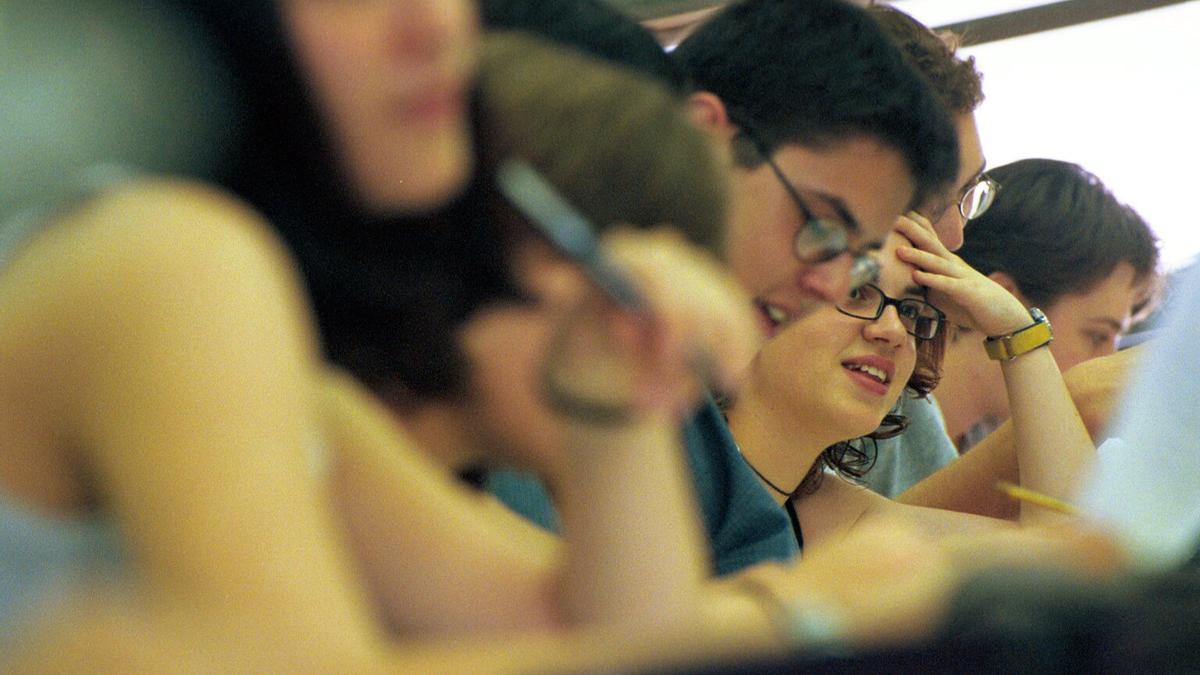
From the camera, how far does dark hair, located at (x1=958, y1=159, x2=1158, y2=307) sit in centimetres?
96

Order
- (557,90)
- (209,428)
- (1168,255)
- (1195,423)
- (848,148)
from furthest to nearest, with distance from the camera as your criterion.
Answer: (1168,255) < (848,148) < (1195,423) < (557,90) < (209,428)

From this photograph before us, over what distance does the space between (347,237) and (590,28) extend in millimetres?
158

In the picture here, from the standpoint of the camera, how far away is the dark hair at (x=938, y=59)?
31.4 inches

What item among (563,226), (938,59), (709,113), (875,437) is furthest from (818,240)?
(875,437)

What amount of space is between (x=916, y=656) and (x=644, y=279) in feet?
0.44

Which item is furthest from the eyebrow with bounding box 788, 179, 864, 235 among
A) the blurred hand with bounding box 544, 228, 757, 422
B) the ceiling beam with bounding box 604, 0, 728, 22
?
the blurred hand with bounding box 544, 228, 757, 422

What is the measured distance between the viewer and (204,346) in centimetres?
32

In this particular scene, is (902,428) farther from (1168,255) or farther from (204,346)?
(204,346)

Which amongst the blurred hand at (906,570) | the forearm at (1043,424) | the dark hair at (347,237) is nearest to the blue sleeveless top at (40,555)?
the dark hair at (347,237)

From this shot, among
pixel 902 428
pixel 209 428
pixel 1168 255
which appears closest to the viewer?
pixel 209 428

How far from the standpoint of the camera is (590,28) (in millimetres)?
521

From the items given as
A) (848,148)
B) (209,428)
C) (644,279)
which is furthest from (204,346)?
(848,148)

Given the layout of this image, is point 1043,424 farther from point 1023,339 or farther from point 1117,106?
point 1117,106

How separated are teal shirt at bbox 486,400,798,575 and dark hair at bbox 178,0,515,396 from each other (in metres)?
0.37
